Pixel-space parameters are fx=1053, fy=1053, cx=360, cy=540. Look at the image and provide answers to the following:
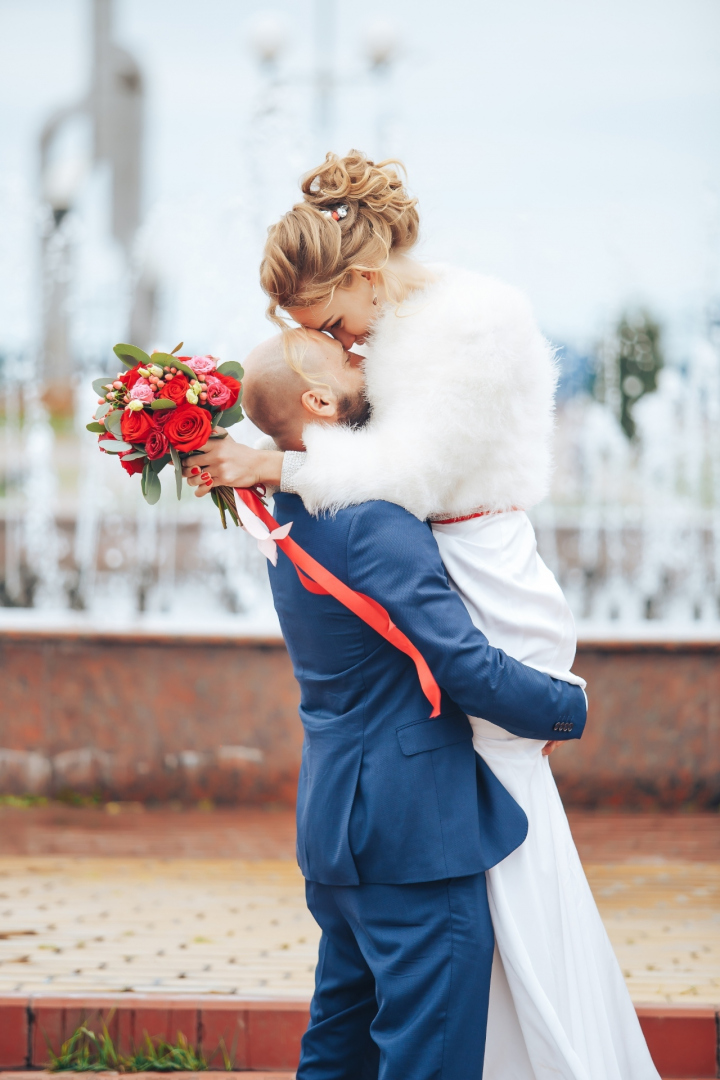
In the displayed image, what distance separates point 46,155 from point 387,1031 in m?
20.6

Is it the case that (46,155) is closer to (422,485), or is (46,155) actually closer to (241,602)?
(241,602)

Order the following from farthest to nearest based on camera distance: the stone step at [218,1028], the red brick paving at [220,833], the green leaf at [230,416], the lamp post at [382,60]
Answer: the lamp post at [382,60]
the red brick paving at [220,833]
the stone step at [218,1028]
the green leaf at [230,416]

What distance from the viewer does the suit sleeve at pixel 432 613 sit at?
163 cm

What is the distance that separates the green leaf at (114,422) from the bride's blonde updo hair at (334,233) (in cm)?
33

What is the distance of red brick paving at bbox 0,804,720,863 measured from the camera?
13.7ft

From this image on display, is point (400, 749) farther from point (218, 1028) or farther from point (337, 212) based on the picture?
point (218, 1028)

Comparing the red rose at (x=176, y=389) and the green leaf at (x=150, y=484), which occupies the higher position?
the red rose at (x=176, y=389)

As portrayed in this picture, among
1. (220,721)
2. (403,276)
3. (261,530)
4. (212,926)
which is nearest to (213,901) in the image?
(212,926)

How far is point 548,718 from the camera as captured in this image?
5.63 feet

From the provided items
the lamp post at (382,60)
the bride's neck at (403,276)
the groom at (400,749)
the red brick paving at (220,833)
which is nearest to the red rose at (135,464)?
the groom at (400,749)

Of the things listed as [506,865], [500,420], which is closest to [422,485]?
[500,420]

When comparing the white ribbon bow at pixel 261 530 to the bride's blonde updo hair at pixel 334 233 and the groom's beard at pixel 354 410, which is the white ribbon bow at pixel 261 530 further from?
the bride's blonde updo hair at pixel 334 233

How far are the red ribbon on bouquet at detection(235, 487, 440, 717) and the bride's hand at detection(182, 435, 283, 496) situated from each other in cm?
12

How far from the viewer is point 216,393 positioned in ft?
5.56
